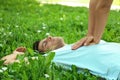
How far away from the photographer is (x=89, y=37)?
5.05 meters

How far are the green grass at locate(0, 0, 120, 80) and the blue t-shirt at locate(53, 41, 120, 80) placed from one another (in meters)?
0.10

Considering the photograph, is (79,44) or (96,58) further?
(79,44)

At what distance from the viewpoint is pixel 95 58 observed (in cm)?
504

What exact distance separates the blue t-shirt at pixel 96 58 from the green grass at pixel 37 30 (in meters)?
0.10

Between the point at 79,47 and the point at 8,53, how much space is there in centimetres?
124

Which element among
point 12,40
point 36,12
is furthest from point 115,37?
point 36,12

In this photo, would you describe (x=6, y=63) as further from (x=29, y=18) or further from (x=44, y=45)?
(x=29, y=18)

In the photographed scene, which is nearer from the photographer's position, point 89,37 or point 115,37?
point 89,37

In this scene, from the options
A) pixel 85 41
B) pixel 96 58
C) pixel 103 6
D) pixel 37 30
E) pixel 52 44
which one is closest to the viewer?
pixel 103 6

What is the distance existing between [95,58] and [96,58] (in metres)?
0.01

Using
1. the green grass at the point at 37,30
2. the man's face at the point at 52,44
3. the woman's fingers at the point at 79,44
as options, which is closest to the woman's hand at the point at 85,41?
the woman's fingers at the point at 79,44

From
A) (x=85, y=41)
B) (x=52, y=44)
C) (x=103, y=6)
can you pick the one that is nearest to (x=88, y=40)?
(x=85, y=41)

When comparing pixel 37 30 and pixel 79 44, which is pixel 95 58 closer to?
pixel 79 44

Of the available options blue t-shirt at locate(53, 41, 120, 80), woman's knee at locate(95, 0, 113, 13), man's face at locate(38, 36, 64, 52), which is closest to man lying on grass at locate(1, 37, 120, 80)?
blue t-shirt at locate(53, 41, 120, 80)
